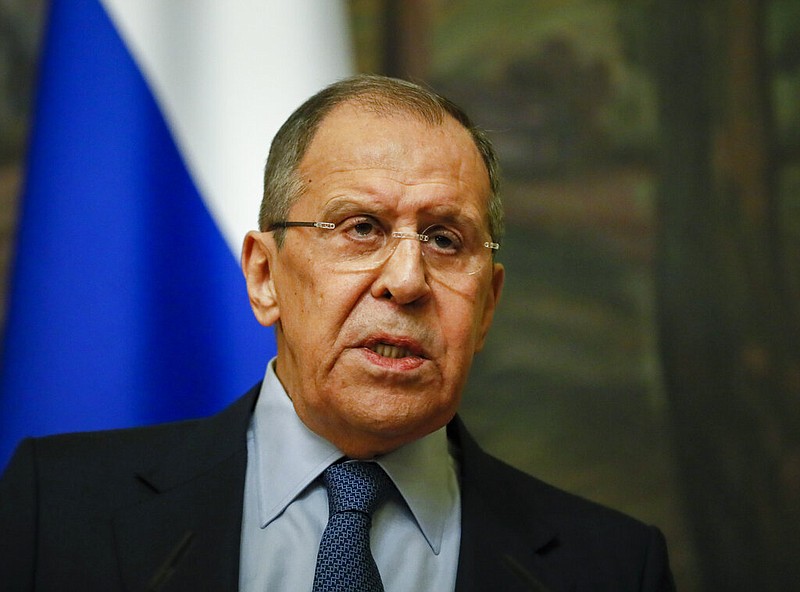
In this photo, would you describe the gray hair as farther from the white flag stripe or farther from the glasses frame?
the white flag stripe

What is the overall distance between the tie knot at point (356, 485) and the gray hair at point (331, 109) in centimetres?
65

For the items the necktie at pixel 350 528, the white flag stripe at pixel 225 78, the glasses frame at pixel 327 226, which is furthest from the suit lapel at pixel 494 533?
the white flag stripe at pixel 225 78

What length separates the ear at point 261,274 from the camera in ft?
8.37

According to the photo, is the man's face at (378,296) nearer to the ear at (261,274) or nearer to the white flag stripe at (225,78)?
the ear at (261,274)

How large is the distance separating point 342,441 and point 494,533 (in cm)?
50

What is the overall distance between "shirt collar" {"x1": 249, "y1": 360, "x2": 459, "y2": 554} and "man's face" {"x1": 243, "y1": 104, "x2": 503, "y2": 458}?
4 centimetres

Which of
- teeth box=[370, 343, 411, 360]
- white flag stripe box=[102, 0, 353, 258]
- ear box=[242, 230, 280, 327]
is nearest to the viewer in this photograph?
teeth box=[370, 343, 411, 360]

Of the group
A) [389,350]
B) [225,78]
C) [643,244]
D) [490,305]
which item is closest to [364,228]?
[389,350]

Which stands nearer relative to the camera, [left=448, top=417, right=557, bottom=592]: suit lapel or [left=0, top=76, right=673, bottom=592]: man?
[left=0, top=76, right=673, bottom=592]: man

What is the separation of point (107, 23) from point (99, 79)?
0.21 meters

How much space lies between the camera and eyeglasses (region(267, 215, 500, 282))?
2338mm

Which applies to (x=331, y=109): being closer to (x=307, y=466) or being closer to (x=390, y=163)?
(x=390, y=163)

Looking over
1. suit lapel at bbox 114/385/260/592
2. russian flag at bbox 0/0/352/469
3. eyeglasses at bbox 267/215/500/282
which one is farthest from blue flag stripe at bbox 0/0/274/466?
eyeglasses at bbox 267/215/500/282

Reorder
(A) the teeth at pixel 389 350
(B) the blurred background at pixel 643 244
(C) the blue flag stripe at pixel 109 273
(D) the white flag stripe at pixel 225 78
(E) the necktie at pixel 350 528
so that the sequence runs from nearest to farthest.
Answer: (E) the necktie at pixel 350 528
(A) the teeth at pixel 389 350
(C) the blue flag stripe at pixel 109 273
(D) the white flag stripe at pixel 225 78
(B) the blurred background at pixel 643 244
